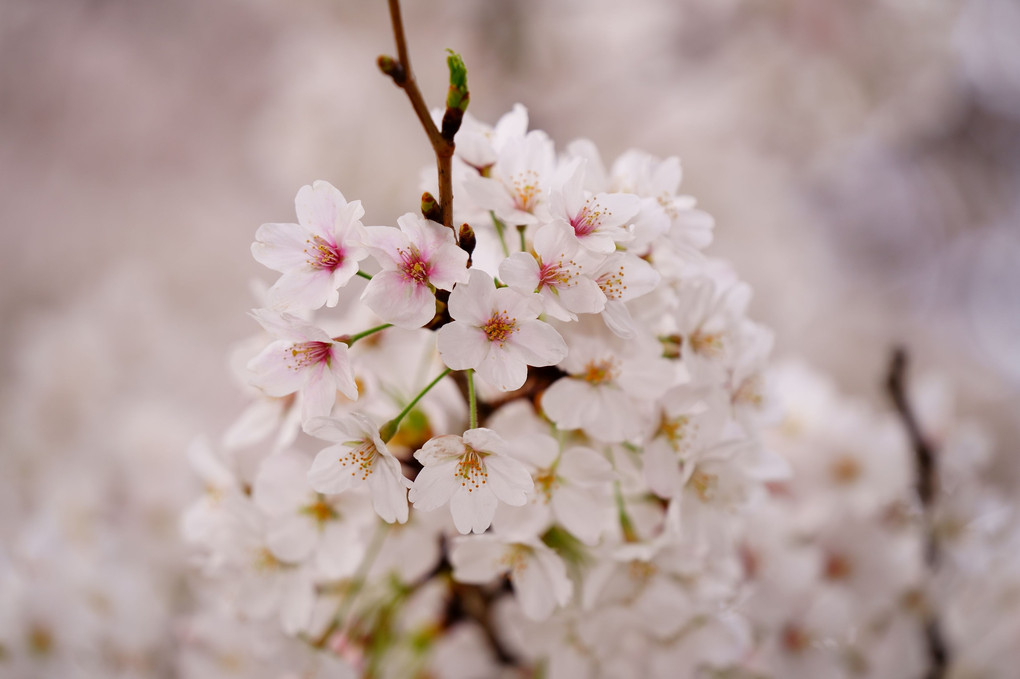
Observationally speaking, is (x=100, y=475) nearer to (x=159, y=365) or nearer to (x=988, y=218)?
(x=159, y=365)

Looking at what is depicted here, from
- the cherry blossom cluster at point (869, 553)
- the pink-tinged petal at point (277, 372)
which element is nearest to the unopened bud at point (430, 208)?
the pink-tinged petal at point (277, 372)

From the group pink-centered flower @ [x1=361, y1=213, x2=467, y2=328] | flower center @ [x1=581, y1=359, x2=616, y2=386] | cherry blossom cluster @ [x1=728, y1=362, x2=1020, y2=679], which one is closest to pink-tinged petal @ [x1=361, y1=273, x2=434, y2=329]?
pink-centered flower @ [x1=361, y1=213, x2=467, y2=328]

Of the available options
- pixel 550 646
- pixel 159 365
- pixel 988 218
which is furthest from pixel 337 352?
pixel 988 218

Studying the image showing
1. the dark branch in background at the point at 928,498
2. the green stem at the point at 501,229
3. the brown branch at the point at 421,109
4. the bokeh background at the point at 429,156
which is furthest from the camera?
the bokeh background at the point at 429,156

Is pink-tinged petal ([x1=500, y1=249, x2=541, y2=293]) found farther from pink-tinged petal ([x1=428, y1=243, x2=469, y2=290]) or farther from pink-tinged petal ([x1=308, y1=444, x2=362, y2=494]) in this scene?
pink-tinged petal ([x1=308, y1=444, x2=362, y2=494])

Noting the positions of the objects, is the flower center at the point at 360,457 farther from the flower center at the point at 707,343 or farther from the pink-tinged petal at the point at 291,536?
the flower center at the point at 707,343
